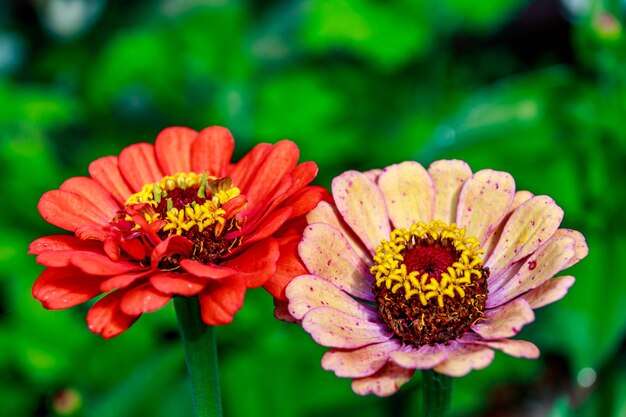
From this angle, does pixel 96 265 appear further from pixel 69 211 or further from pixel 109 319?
pixel 69 211

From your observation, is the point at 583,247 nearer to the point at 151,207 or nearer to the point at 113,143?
the point at 151,207

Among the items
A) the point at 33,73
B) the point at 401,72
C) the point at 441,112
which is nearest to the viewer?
Result: the point at 441,112

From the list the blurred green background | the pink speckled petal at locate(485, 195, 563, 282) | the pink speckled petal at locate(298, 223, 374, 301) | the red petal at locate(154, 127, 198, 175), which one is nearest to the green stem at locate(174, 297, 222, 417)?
the pink speckled petal at locate(298, 223, 374, 301)

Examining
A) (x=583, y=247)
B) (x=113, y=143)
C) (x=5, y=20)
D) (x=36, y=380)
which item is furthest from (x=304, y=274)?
(x=5, y=20)

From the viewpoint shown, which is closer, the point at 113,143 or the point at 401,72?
the point at 113,143

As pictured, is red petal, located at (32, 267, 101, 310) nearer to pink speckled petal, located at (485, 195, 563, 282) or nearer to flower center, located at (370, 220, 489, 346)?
flower center, located at (370, 220, 489, 346)

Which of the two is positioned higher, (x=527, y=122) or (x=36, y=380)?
(x=527, y=122)

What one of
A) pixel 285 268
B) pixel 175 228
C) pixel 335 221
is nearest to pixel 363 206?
pixel 335 221
